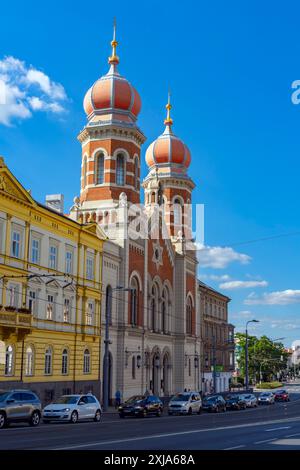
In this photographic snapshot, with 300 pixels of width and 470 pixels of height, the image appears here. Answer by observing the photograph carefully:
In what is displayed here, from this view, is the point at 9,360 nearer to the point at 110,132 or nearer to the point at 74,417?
the point at 74,417

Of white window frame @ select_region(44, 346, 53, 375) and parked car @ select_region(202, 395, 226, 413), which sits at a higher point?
white window frame @ select_region(44, 346, 53, 375)

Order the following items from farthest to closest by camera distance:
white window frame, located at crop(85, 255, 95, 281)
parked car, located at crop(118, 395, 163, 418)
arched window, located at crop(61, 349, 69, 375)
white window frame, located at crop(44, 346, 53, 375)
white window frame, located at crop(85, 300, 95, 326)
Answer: white window frame, located at crop(85, 255, 95, 281) → white window frame, located at crop(85, 300, 95, 326) → arched window, located at crop(61, 349, 69, 375) → white window frame, located at crop(44, 346, 53, 375) → parked car, located at crop(118, 395, 163, 418)

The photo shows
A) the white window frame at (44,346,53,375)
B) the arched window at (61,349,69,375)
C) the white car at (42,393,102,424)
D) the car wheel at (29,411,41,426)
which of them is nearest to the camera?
the car wheel at (29,411,41,426)

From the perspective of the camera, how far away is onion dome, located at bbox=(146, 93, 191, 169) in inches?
2933

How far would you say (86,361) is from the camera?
47.1 metres

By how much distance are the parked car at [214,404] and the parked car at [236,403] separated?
3.20m

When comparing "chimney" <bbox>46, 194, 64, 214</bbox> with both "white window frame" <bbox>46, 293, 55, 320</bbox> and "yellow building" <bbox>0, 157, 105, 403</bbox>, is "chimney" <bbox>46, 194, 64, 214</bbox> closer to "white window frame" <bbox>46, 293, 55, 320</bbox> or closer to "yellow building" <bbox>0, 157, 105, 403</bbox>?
"yellow building" <bbox>0, 157, 105, 403</bbox>

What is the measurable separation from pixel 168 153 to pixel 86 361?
33.5 m

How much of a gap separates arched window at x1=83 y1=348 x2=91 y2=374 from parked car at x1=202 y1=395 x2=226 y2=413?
8692 mm

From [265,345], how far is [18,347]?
337 ft

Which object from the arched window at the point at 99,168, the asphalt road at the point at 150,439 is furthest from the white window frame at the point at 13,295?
the arched window at the point at 99,168

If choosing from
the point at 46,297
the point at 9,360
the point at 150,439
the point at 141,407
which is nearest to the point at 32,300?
the point at 46,297

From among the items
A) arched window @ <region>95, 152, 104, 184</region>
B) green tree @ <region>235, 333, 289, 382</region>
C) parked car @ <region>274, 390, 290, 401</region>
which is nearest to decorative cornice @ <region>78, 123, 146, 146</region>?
arched window @ <region>95, 152, 104, 184</region>

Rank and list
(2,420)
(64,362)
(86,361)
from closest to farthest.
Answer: (2,420) → (64,362) → (86,361)
